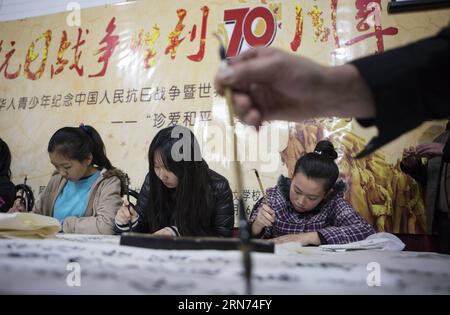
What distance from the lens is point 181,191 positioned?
1773 millimetres

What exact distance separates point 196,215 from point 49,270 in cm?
112

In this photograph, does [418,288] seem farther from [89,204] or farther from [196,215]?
[89,204]

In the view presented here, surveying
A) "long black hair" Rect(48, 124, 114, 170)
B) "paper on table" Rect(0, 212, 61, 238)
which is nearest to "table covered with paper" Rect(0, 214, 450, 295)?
"paper on table" Rect(0, 212, 61, 238)

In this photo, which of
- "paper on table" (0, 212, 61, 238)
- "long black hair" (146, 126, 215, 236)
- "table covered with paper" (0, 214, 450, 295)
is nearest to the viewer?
"table covered with paper" (0, 214, 450, 295)

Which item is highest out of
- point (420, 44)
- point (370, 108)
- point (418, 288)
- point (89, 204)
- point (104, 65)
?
point (104, 65)

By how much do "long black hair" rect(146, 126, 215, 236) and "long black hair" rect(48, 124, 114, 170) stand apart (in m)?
0.50

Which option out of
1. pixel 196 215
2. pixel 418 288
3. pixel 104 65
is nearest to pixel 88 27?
pixel 104 65

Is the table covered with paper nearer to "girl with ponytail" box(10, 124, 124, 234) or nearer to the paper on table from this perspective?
the paper on table

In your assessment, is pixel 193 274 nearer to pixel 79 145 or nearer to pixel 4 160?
pixel 79 145

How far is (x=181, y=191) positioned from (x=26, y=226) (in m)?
0.74

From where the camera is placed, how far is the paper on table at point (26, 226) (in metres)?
1.22

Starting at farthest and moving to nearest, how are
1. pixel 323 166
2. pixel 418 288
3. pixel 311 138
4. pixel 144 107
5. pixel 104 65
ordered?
pixel 104 65 → pixel 144 107 → pixel 311 138 → pixel 323 166 → pixel 418 288

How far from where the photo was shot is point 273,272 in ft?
2.29

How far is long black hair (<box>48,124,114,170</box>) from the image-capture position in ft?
6.61
